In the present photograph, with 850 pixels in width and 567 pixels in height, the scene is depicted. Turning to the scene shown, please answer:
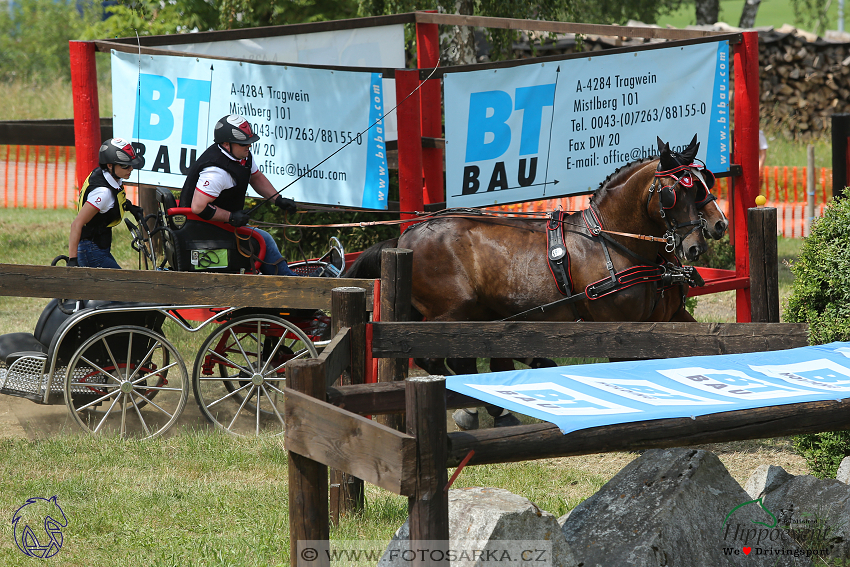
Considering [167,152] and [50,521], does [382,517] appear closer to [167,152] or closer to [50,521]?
[50,521]

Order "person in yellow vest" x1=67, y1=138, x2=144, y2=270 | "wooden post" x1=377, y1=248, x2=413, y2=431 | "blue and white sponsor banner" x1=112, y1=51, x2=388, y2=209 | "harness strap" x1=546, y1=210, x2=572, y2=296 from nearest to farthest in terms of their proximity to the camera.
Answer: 1. "wooden post" x1=377, y1=248, x2=413, y2=431
2. "harness strap" x1=546, y1=210, x2=572, y2=296
3. "person in yellow vest" x1=67, y1=138, x2=144, y2=270
4. "blue and white sponsor banner" x1=112, y1=51, x2=388, y2=209

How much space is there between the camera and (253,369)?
650 centimetres

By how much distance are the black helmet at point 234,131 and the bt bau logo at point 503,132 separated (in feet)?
5.28

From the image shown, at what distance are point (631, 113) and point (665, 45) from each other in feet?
1.96

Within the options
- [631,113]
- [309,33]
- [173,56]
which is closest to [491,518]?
[631,113]

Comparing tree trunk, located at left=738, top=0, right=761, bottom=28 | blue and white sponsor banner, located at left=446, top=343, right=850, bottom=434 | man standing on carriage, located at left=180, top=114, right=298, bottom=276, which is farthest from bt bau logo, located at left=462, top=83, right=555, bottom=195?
tree trunk, located at left=738, top=0, right=761, bottom=28

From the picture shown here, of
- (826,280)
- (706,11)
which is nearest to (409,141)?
(826,280)

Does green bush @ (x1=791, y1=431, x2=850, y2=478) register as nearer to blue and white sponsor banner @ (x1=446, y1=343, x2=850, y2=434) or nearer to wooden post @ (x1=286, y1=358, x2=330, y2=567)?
blue and white sponsor banner @ (x1=446, y1=343, x2=850, y2=434)

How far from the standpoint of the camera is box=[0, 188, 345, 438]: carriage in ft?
20.5

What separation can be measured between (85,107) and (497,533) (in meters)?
4.98

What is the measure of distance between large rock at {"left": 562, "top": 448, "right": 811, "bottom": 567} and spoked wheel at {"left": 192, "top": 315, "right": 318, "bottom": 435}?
2.62 m

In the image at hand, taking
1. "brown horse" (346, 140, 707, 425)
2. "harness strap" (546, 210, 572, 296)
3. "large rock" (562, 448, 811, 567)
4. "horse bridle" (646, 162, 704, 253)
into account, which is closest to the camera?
"large rock" (562, 448, 811, 567)

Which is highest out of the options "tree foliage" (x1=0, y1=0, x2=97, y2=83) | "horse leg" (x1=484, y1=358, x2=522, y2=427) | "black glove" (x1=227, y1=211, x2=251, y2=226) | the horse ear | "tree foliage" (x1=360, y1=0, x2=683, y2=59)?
"tree foliage" (x1=0, y1=0, x2=97, y2=83)

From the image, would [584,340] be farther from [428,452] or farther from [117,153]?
[117,153]
